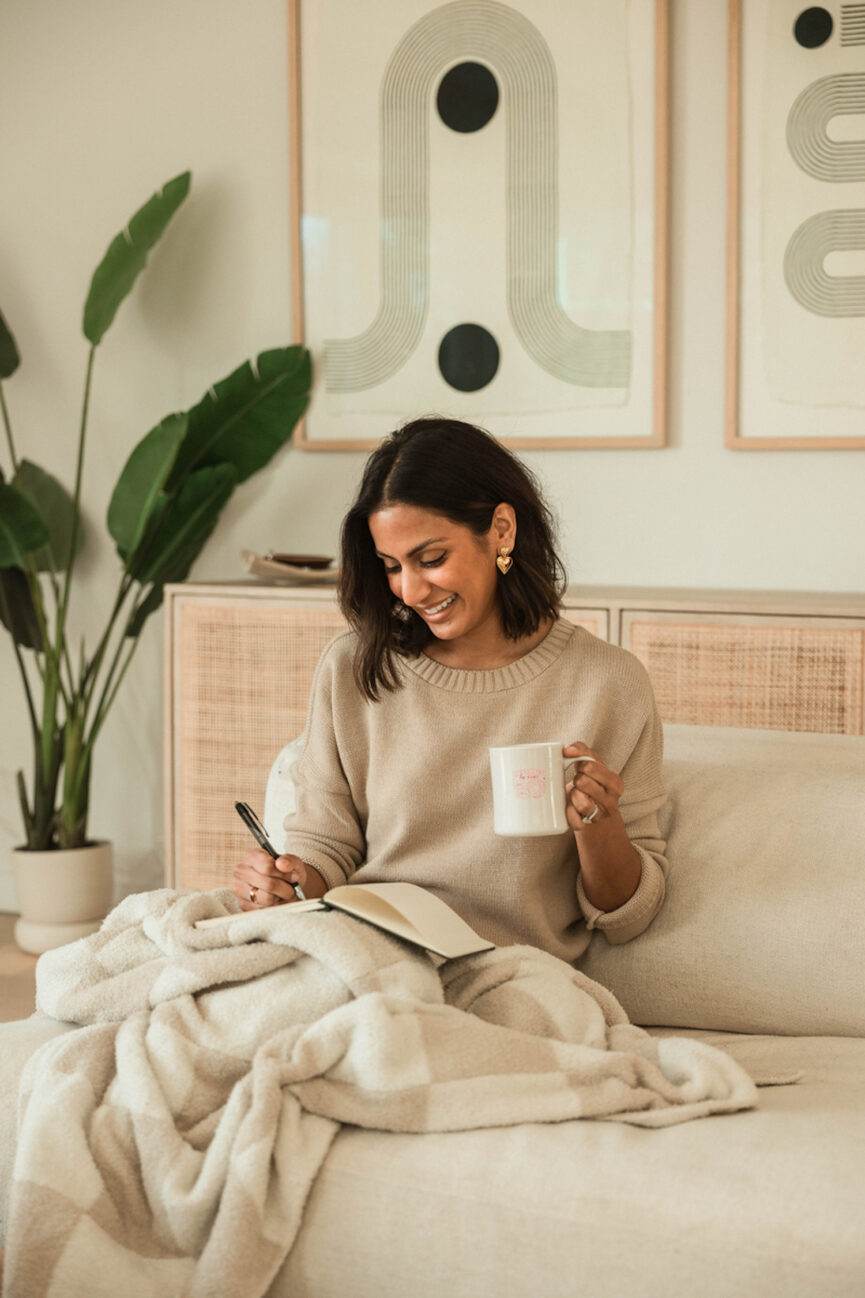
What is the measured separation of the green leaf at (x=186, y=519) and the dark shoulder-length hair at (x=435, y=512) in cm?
144

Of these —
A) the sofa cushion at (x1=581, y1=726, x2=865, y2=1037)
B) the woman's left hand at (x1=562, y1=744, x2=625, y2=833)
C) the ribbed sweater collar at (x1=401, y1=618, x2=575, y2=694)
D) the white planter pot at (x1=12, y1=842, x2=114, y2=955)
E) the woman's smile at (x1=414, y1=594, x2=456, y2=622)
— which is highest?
the woman's smile at (x1=414, y1=594, x2=456, y2=622)

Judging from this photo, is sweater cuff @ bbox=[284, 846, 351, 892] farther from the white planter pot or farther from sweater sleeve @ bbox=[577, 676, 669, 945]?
the white planter pot

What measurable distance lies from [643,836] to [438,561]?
1.48 ft

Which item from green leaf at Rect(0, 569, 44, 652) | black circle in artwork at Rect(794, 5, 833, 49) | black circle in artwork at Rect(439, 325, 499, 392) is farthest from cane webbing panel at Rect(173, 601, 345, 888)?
black circle in artwork at Rect(794, 5, 833, 49)

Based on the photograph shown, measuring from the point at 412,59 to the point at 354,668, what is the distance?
1953 mm

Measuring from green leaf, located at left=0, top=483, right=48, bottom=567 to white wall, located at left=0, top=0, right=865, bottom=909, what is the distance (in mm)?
467

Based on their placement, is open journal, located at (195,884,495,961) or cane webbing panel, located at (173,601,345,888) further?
cane webbing panel, located at (173,601,345,888)

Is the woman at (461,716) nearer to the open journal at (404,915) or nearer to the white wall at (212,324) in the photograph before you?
the open journal at (404,915)

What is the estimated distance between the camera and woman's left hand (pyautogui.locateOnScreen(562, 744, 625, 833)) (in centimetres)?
162

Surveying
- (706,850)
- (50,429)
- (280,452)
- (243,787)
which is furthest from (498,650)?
(50,429)

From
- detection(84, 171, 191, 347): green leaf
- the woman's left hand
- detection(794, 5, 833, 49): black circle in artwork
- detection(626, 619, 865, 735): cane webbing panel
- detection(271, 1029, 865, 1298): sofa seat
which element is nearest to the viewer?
detection(271, 1029, 865, 1298): sofa seat

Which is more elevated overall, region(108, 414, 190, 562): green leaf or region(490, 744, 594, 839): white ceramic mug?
region(108, 414, 190, 562): green leaf

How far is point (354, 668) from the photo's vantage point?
188 centimetres

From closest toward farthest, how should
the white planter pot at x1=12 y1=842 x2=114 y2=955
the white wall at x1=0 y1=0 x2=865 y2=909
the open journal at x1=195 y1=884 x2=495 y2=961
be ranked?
the open journal at x1=195 y1=884 x2=495 y2=961, the white wall at x1=0 y1=0 x2=865 y2=909, the white planter pot at x1=12 y1=842 x2=114 y2=955
